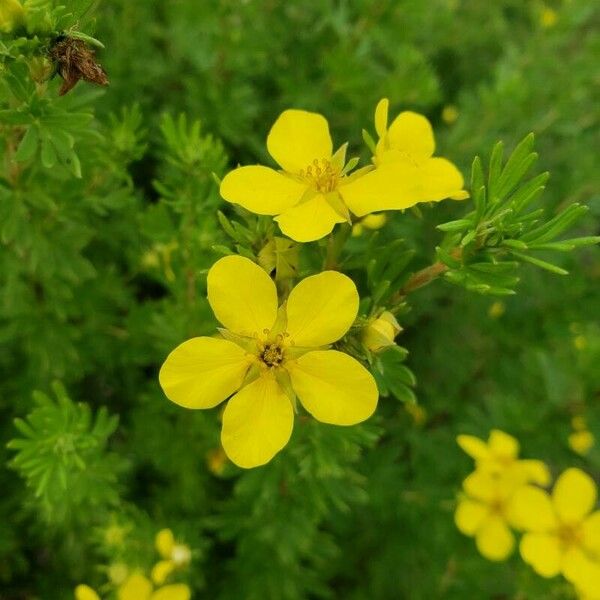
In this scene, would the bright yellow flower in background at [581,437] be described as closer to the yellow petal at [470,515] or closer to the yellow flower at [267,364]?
the yellow petal at [470,515]

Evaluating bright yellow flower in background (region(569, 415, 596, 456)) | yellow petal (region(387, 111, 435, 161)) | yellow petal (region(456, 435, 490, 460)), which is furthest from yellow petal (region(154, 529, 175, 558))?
bright yellow flower in background (region(569, 415, 596, 456))

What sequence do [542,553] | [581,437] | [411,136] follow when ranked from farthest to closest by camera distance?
[581,437], [542,553], [411,136]

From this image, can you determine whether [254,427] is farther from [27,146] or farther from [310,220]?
[27,146]

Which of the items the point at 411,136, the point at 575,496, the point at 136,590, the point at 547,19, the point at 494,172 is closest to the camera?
the point at 494,172

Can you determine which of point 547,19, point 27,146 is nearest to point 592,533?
point 27,146

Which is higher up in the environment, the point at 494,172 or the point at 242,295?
the point at 494,172

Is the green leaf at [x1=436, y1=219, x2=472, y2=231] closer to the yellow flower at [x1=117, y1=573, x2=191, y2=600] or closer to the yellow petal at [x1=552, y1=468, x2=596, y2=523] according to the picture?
the yellow flower at [x1=117, y1=573, x2=191, y2=600]

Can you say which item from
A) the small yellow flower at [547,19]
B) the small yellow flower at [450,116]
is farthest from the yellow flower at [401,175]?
the small yellow flower at [547,19]

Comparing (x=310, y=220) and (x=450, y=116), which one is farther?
(x=450, y=116)
